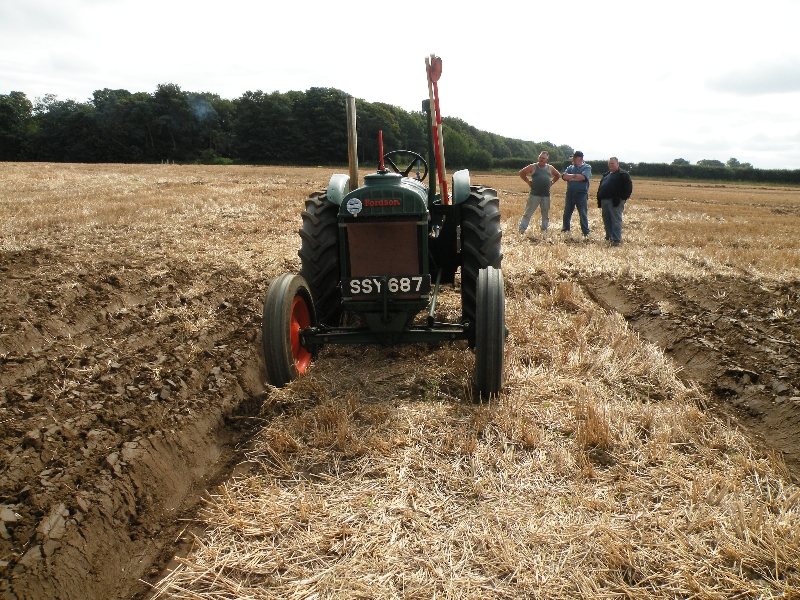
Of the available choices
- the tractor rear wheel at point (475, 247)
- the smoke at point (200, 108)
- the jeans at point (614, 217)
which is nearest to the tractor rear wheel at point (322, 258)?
the tractor rear wheel at point (475, 247)

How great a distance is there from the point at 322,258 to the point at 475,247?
1.26m

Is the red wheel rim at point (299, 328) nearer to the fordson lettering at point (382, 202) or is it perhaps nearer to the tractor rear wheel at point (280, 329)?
the tractor rear wheel at point (280, 329)

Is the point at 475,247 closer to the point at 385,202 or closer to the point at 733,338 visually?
the point at 385,202

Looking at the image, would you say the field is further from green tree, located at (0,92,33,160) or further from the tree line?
green tree, located at (0,92,33,160)

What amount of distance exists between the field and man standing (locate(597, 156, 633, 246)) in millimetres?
3860

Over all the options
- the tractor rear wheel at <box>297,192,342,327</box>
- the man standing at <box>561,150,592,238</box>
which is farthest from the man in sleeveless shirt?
the tractor rear wheel at <box>297,192,342,327</box>

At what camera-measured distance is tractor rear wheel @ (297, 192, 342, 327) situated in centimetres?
477

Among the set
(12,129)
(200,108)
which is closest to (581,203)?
(200,108)

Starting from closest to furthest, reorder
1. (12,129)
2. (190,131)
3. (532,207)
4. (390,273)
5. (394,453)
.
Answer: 1. (394,453)
2. (390,273)
3. (532,207)
4. (12,129)
5. (190,131)

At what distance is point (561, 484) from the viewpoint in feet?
9.82

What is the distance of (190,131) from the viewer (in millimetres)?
59281

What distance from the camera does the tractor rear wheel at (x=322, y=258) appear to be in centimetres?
477

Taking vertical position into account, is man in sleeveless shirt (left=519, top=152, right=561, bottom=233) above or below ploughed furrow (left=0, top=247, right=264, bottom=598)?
above

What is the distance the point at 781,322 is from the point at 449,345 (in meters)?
3.21
